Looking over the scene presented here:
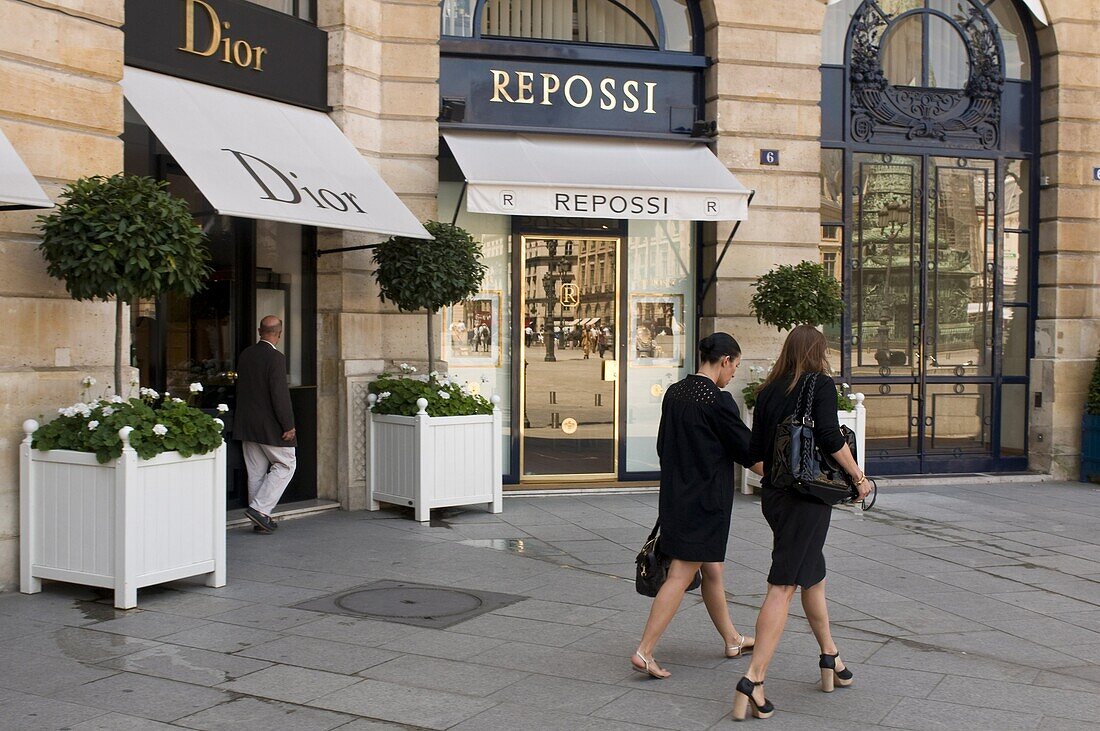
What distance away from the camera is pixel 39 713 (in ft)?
17.3

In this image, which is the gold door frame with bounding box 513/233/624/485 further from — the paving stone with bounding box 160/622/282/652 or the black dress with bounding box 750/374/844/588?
the black dress with bounding box 750/374/844/588

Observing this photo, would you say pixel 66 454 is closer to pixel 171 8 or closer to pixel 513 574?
pixel 513 574

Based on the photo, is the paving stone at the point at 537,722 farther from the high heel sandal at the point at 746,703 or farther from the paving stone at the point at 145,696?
the paving stone at the point at 145,696

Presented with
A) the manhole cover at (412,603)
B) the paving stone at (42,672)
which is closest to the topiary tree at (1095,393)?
the manhole cover at (412,603)

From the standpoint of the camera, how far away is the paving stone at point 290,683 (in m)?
5.62

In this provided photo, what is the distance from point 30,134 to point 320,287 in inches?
140

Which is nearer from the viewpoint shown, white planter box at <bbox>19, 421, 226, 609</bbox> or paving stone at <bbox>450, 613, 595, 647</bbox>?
paving stone at <bbox>450, 613, 595, 647</bbox>

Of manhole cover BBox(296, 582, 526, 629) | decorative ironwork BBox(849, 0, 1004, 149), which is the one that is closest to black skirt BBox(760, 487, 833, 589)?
manhole cover BBox(296, 582, 526, 629)

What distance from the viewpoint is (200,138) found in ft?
30.3

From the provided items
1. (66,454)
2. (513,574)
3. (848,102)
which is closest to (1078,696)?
(513,574)

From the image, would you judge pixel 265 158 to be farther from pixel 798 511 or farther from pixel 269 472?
pixel 798 511

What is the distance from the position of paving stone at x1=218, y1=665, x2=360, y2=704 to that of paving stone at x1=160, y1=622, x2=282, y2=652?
522 mm

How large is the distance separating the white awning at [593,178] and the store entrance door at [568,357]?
1.00 m

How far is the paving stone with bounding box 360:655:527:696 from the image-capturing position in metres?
5.77
